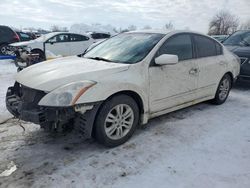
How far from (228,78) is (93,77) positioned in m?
3.53

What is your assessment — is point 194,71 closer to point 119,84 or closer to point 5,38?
point 119,84

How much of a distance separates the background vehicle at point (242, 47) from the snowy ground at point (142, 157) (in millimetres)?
2702

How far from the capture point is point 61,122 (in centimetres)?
305

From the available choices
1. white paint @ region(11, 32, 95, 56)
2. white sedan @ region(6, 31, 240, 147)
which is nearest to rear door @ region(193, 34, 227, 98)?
white sedan @ region(6, 31, 240, 147)

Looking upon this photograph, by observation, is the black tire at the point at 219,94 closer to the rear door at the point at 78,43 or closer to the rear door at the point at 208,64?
the rear door at the point at 208,64

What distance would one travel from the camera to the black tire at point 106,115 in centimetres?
323

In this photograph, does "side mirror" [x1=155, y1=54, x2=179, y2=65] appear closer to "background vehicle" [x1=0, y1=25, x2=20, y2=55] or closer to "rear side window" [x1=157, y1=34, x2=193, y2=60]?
"rear side window" [x1=157, y1=34, x2=193, y2=60]

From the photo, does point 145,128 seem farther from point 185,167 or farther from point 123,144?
point 185,167

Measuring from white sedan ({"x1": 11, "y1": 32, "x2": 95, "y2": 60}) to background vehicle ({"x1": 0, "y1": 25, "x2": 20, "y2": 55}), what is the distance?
2.83 m

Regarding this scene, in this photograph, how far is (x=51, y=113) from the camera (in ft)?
9.77

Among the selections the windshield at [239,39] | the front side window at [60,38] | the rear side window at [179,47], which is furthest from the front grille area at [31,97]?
the front side window at [60,38]

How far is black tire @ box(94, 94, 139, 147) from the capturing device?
323cm

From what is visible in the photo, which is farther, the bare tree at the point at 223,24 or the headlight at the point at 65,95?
the bare tree at the point at 223,24

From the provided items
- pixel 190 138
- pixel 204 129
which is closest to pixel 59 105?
pixel 190 138
